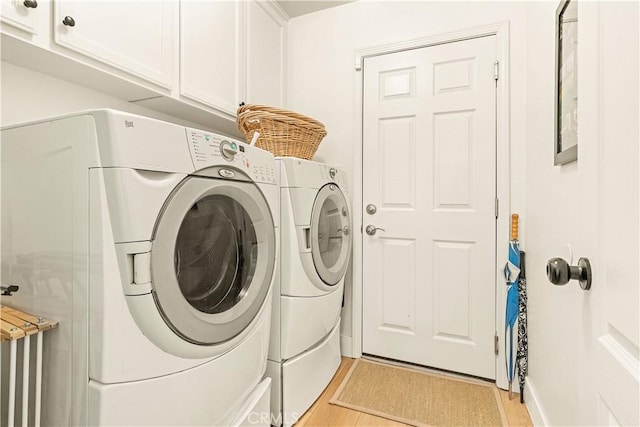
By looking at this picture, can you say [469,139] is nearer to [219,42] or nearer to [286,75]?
[286,75]

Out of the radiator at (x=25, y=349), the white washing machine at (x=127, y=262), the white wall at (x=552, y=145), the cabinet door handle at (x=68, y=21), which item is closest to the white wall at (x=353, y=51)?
the white wall at (x=552, y=145)

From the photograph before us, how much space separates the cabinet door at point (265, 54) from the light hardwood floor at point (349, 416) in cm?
175

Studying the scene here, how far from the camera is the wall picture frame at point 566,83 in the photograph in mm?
1022

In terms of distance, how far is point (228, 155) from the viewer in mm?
1037

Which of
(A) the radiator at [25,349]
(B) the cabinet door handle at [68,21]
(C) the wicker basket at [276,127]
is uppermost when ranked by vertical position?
(B) the cabinet door handle at [68,21]

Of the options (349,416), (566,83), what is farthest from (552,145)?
→ (349,416)

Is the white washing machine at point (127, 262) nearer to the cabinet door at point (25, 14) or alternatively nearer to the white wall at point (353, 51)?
the cabinet door at point (25, 14)

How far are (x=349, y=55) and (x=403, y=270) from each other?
59.4 inches

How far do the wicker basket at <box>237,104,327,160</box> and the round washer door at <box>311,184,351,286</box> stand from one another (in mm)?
286

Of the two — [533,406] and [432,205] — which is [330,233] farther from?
[533,406]

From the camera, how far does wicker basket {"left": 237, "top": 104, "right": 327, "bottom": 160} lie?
1617mm

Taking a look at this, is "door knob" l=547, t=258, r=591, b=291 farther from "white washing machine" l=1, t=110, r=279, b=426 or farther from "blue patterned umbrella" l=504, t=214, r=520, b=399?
"blue patterned umbrella" l=504, t=214, r=520, b=399

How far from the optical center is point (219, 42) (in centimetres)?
171

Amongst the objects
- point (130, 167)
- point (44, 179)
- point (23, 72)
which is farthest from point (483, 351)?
point (23, 72)
